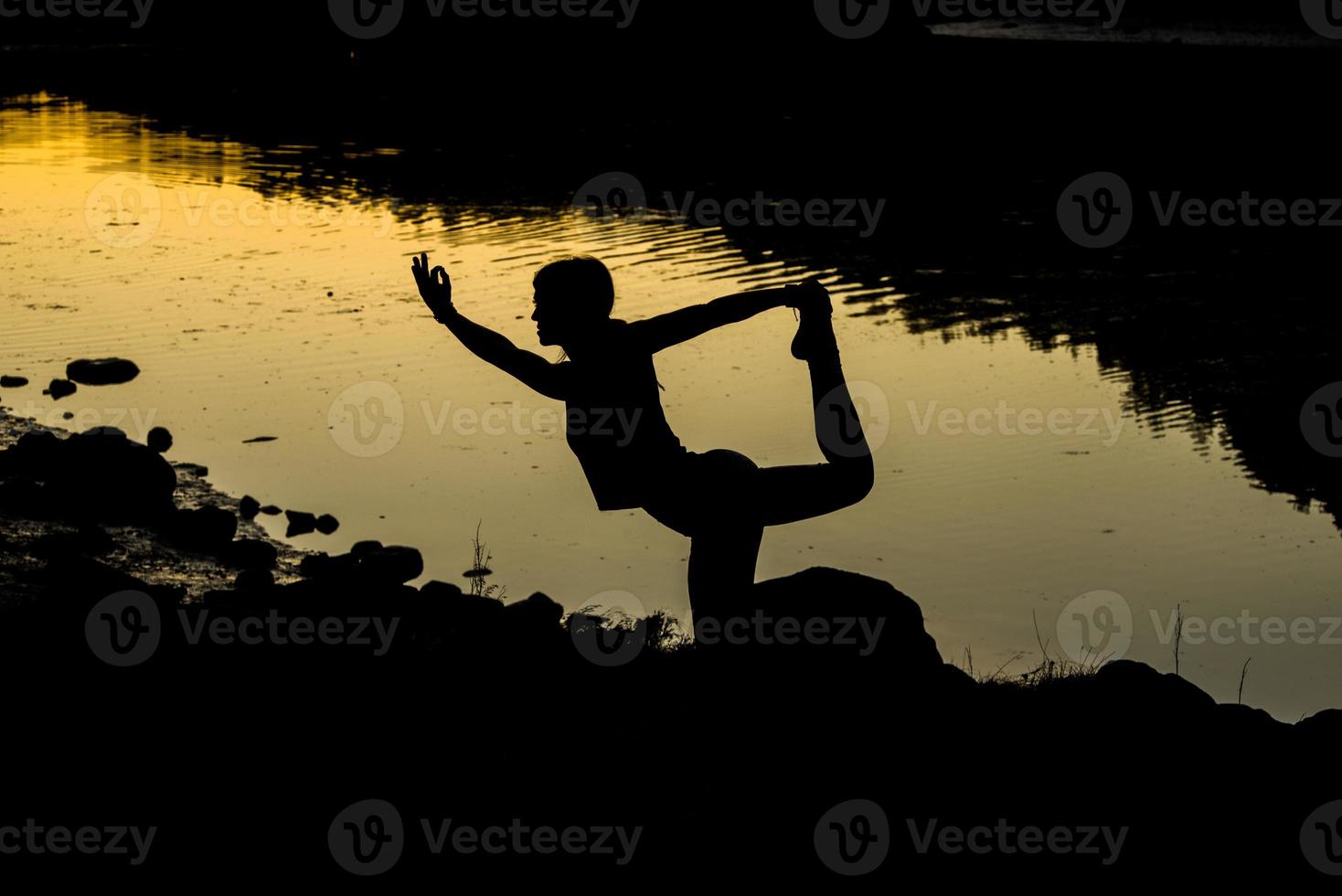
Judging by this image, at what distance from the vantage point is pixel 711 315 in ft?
19.9

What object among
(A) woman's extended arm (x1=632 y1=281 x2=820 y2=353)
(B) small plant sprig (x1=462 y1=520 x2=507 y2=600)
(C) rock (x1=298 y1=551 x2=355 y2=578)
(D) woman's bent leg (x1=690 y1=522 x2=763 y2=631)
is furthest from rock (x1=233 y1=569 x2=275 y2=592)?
(A) woman's extended arm (x1=632 y1=281 x2=820 y2=353)

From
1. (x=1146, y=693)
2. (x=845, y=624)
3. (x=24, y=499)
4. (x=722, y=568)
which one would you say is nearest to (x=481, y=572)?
(x=24, y=499)

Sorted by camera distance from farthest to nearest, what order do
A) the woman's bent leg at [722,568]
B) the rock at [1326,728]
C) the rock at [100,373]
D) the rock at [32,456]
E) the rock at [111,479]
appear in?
the rock at [100,373]
the rock at [32,456]
the rock at [111,479]
the rock at [1326,728]
the woman's bent leg at [722,568]

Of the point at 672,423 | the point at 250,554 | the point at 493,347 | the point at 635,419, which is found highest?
the point at 493,347

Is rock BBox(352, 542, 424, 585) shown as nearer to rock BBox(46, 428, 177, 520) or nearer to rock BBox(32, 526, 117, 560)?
rock BBox(32, 526, 117, 560)

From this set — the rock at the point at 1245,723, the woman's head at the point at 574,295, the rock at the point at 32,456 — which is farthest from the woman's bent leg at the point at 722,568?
the rock at the point at 32,456

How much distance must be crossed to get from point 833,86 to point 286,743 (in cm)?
5121

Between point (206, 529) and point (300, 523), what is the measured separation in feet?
3.02

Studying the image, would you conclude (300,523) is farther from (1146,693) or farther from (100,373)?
(1146,693)

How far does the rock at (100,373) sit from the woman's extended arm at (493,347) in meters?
13.3

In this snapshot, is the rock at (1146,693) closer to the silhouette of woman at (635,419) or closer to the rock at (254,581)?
the silhouette of woman at (635,419)

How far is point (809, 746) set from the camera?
7.76 meters

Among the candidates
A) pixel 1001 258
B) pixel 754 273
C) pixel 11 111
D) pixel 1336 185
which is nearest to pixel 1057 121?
pixel 1336 185

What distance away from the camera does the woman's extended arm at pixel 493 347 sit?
20.9 feet
